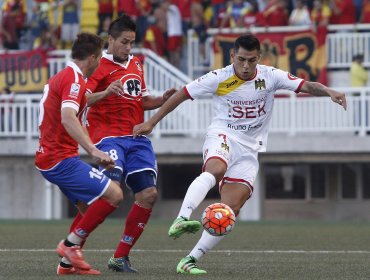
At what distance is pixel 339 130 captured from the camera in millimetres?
25344

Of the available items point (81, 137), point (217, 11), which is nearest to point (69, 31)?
point (217, 11)

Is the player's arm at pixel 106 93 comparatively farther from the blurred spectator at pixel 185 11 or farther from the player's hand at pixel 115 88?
the blurred spectator at pixel 185 11

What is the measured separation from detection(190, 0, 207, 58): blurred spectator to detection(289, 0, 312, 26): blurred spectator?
2.01 meters

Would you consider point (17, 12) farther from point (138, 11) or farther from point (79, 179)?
point (79, 179)

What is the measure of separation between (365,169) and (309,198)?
1.46 metres

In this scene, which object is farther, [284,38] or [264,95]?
[284,38]

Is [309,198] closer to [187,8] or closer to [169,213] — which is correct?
[169,213]

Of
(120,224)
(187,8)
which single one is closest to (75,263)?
(120,224)

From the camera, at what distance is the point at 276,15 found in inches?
1070

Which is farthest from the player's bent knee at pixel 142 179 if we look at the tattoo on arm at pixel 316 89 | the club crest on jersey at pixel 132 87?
the tattoo on arm at pixel 316 89

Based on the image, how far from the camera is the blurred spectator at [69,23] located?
28344 millimetres

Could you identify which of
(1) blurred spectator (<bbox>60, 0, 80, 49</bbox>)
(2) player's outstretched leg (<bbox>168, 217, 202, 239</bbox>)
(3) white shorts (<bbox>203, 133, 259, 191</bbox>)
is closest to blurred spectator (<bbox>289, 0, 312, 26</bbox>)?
(1) blurred spectator (<bbox>60, 0, 80, 49</bbox>)

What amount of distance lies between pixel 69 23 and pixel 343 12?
6.21m

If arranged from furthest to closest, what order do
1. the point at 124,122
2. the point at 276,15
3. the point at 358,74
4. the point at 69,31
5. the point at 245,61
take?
the point at 69,31, the point at 276,15, the point at 358,74, the point at 124,122, the point at 245,61
